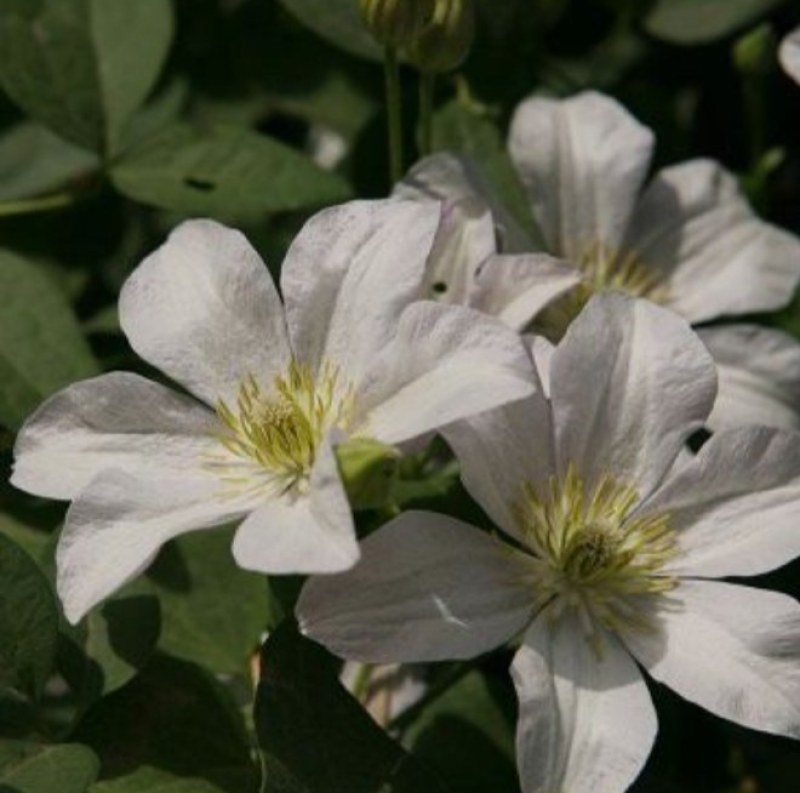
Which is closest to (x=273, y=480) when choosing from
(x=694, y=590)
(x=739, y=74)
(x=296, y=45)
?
(x=694, y=590)

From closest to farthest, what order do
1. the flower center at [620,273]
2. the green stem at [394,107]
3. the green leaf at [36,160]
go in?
the green stem at [394,107] < the flower center at [620,273] < the green leaf at [36,160]

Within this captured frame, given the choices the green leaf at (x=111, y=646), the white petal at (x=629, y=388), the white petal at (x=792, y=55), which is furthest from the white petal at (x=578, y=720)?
the white petal at (x=792, y=55)

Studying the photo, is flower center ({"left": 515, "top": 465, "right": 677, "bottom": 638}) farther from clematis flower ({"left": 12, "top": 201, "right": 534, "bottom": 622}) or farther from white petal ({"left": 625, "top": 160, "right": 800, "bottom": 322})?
white petal ({"left": 625, "top": 160, "right": 800, "bottom": 322})

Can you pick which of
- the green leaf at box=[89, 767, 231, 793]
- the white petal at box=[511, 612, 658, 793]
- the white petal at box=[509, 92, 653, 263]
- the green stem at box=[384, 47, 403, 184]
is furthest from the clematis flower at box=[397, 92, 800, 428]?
the green leaf at box=[89, 767, 231, 793]

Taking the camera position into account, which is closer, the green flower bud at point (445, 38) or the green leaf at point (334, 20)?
the green flower bud at point (445, 38)

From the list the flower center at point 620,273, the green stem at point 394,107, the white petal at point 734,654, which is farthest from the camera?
the flower center at point 620,273

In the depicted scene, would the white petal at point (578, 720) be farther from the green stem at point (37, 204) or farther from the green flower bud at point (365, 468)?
the green stem at point (37, 204)
